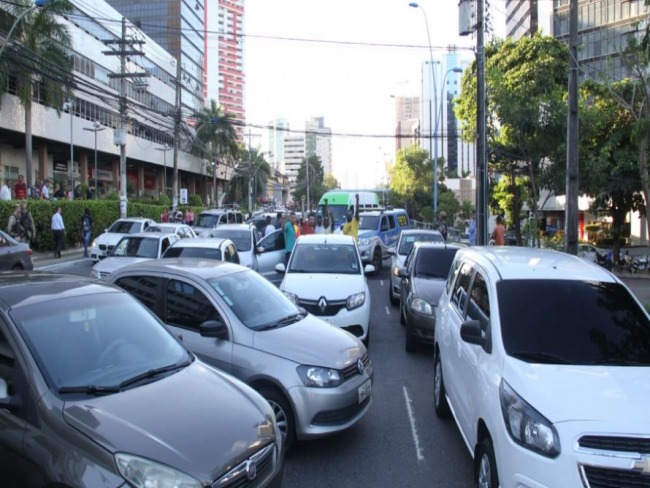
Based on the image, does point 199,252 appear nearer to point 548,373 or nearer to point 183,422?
point 183,422

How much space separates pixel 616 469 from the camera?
3.18 meters

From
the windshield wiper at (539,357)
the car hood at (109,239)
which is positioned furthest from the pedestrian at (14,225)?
the windshield wiper at (539,357)

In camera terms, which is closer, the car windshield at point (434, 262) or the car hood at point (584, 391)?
the car hood at point (584, 391)

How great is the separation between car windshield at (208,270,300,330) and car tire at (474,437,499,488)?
93.3 inches

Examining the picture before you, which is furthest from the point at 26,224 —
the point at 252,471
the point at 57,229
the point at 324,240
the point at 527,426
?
the point at 527,426

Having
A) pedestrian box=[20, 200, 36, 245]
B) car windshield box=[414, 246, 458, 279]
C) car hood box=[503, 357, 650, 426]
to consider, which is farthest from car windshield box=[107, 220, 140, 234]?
car hood box=[503, 357, 650, 426]

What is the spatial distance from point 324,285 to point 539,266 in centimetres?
462

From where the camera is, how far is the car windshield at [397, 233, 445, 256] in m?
15.0

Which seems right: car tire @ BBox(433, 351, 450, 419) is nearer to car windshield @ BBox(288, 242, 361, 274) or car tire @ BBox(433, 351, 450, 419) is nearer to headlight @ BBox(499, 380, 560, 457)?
headlight @ BBox(499, 380, 560, 457)

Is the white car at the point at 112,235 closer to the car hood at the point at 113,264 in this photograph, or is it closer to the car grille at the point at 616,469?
the car hood at the point at 113,264

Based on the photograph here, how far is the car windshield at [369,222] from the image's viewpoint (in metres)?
24.2

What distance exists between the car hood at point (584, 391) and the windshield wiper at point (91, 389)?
98.0 inches

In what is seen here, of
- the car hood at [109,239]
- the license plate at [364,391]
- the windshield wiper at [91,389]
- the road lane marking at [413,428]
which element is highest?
the car hood at [109,239]

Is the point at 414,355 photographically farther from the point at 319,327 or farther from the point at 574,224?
the point at 574,224
